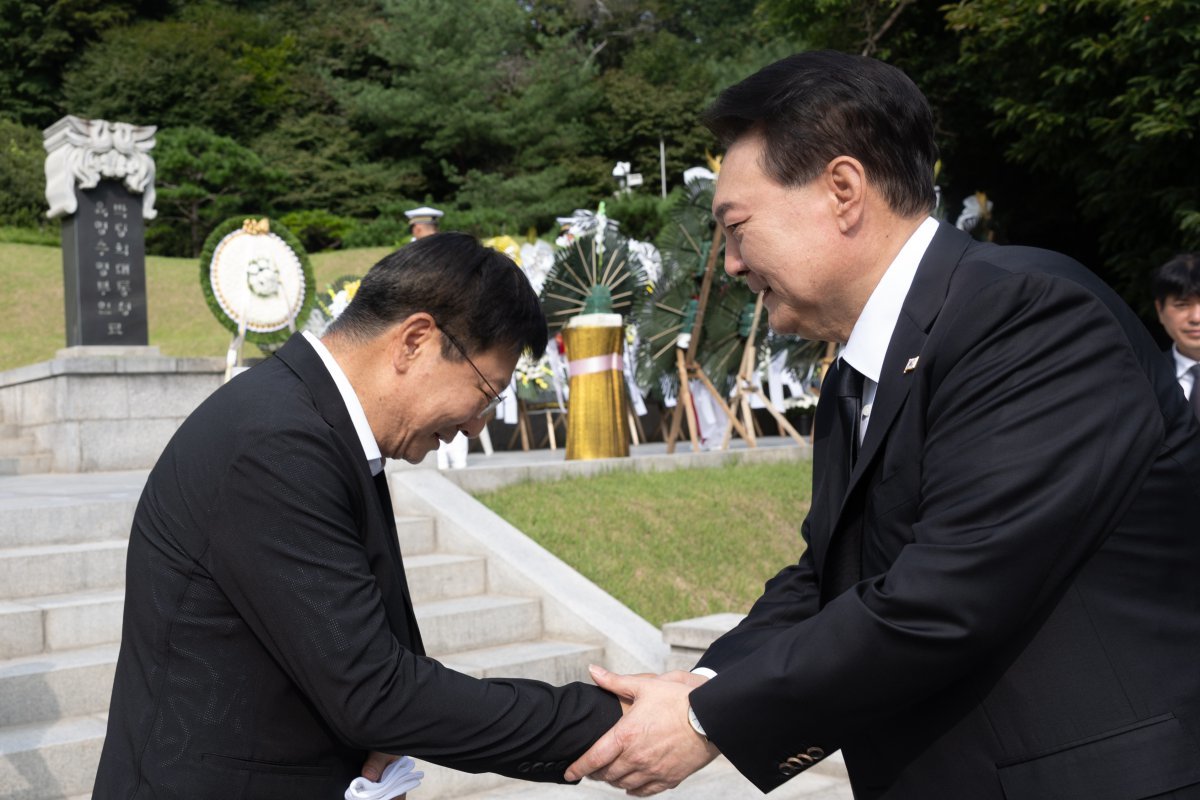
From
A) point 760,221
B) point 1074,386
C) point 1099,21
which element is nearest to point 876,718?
point 1074,386

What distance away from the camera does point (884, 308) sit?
212 cm

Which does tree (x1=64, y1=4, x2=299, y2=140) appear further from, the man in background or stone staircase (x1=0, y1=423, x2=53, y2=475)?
the man in background

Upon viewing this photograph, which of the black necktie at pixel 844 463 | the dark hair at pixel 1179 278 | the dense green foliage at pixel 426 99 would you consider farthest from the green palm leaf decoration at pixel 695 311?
the dense green foliage at pixel 426 99

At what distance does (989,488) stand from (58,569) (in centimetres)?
524

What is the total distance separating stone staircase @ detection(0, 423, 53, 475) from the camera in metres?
11.6

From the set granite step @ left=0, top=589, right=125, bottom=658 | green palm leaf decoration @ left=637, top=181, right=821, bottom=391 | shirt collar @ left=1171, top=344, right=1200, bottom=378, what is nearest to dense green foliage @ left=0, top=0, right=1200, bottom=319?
green palm leaf decoration @ left=637, top=181, right=821, bottom=391

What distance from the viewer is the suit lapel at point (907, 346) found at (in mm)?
1940

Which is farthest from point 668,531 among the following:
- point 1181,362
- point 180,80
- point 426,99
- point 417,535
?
point 180,80

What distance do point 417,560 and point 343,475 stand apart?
484cm

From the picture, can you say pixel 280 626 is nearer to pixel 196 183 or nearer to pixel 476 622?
pixel 476 622

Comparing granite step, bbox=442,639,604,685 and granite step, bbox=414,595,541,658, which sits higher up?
granite step, bbox=414,595,541,658

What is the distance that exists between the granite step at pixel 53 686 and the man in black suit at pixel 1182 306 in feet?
15.3

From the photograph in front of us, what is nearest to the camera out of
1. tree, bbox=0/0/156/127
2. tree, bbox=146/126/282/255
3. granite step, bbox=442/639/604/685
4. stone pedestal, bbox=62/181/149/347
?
granite step, bbox=442/639/604/685

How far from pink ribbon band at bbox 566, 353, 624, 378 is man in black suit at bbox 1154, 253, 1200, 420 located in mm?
5407
